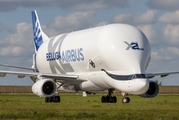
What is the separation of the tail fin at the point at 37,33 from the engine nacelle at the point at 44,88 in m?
14.6

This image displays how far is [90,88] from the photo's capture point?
42.2m

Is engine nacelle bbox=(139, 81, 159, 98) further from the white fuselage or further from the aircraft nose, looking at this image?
the aircraft nose

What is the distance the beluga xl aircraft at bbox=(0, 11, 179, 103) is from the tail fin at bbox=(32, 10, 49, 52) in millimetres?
7805

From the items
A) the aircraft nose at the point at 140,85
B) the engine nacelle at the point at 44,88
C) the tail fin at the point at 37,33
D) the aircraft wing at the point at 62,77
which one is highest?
the tail fin at the point at 37,33

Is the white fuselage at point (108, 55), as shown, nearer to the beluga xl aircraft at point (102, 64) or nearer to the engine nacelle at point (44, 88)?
the beluga xl aircraft at point (102, 64)

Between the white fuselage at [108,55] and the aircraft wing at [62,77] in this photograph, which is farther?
the aircraft wing at [62,77]

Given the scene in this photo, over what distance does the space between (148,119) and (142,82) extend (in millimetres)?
12912

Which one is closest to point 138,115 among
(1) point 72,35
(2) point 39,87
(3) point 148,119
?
(3) point 148,119

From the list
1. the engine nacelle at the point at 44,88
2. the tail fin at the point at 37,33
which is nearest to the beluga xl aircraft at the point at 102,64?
the engine nacelle at the point at 44,88

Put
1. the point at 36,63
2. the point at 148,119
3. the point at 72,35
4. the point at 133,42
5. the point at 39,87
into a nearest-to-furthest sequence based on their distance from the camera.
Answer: the point at 148,119 < the point at 133,42 < the point at 39,87 < the point at 72,35 < the point at 36,63

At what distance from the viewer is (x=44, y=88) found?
41.5 metres

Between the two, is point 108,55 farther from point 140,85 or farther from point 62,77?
point 62,77

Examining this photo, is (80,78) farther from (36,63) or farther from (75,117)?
(75,117)

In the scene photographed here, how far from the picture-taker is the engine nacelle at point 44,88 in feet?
133
